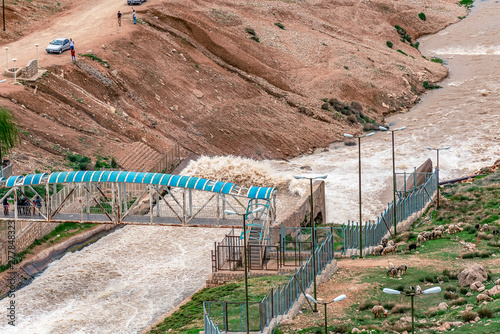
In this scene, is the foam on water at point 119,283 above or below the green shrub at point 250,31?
below

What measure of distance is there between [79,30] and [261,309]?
56909 millimetres

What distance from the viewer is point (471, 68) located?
11019cm

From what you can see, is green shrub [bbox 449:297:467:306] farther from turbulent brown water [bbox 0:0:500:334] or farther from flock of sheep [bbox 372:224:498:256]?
turbulent brown water [bbox 0:0:500:334]

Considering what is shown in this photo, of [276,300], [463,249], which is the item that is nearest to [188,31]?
[463,249]

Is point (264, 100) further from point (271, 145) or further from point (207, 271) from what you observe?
point (207, 271)

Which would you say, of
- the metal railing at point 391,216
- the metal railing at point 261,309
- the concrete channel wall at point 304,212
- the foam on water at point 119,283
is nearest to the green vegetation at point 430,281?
the metal railing at point 261,309

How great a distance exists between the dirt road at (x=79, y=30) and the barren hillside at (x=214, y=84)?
34cm

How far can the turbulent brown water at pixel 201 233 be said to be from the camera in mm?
49594

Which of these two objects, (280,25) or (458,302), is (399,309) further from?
(280,25)

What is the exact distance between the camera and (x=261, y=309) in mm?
38312

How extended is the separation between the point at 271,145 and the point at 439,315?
44307 millimetres

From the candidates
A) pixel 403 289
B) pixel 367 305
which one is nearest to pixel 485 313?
pixel 367 305

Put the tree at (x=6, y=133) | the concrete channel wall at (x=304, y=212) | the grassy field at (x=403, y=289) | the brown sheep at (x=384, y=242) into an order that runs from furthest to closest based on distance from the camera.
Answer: the tree at (x=6, y=133), the concrete channel wall at (x=304, y=212), the brown sheep at (x=384, y=242), the grassy field at (x=403, y=289)

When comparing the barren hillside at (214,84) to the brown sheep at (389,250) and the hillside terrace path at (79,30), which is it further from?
the brown sheep at (389,250)
